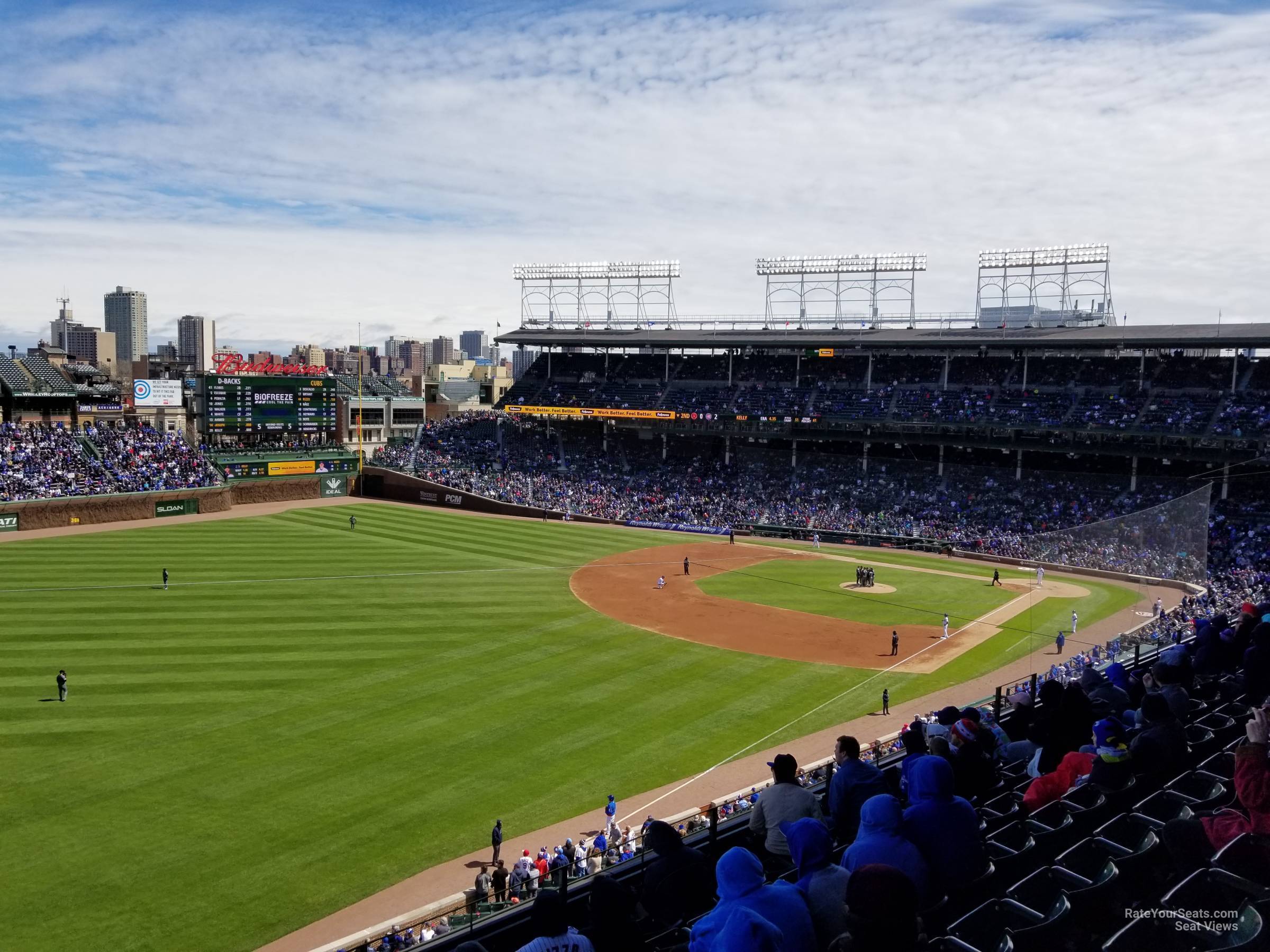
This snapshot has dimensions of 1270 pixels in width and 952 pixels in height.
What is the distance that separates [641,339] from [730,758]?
5150 cm

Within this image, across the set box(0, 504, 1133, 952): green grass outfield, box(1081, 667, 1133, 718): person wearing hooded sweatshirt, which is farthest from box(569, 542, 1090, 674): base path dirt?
box(1081, 667, 1133, 718): person wearing hooded sweatshirt

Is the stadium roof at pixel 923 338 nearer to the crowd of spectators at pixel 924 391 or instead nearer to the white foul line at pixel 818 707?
the crowd of spectators at pixel 924 391

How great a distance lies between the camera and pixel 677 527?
58000 mm

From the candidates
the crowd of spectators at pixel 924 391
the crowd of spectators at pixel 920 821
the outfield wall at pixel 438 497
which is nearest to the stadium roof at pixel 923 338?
the crowd of spectators at pixel 924 391

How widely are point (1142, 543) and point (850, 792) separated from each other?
18360mm

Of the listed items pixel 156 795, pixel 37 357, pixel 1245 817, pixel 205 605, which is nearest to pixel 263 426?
pixel 37 357

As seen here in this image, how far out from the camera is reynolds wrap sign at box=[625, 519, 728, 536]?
5666 centimetres

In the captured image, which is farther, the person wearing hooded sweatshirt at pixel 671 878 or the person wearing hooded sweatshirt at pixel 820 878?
the person wearing hooded sweatshirt at pixel 671 878

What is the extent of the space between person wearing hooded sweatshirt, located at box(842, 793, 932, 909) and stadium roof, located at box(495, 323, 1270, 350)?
53.2 m

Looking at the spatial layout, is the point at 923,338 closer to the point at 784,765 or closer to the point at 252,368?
the point at 252,368

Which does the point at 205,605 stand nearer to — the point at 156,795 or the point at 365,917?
the point at 156,795

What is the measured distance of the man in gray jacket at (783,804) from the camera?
21.1ft

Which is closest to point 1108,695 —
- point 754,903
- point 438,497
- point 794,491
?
point 754,903

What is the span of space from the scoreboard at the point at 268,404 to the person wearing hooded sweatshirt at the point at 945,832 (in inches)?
2593
